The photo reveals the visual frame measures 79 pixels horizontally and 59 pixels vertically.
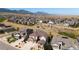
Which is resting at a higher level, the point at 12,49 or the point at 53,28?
the point at 53,28
